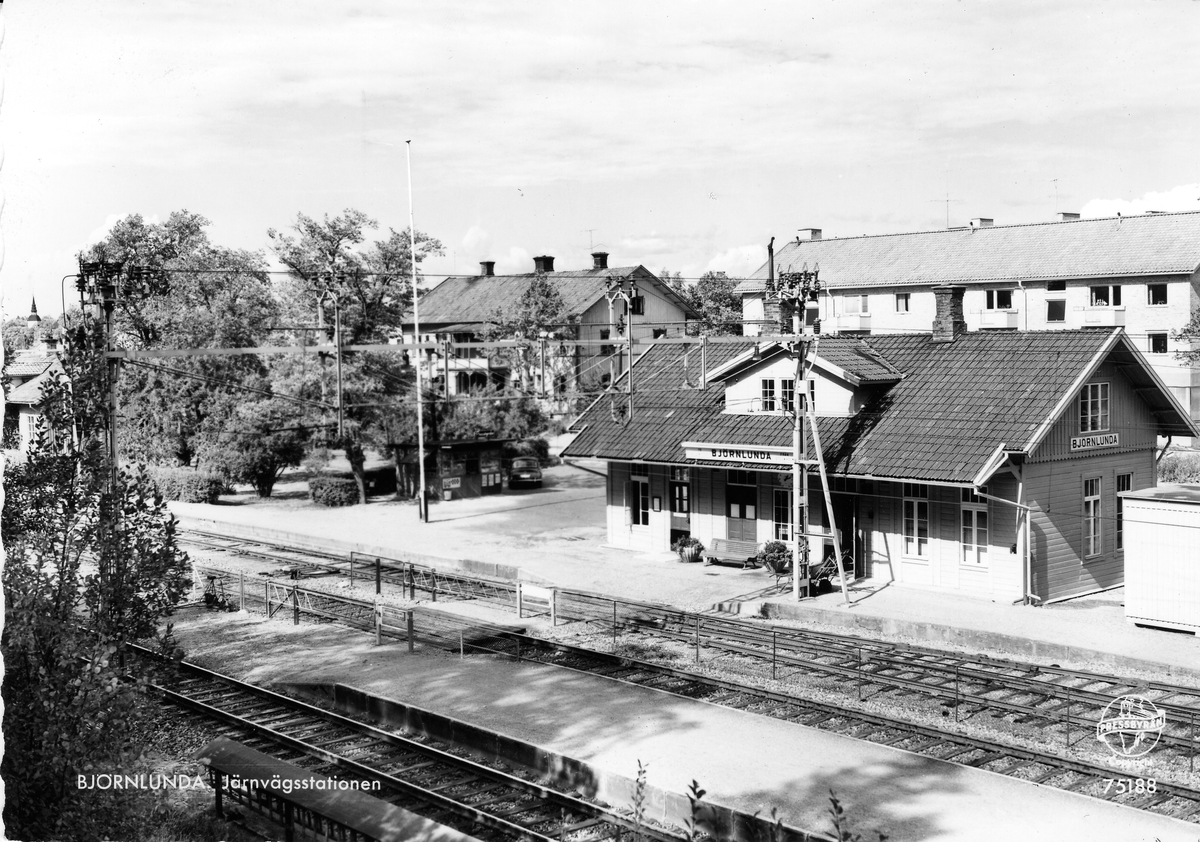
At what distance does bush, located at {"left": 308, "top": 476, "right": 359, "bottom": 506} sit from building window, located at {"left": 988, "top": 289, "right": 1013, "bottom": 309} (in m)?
30.8

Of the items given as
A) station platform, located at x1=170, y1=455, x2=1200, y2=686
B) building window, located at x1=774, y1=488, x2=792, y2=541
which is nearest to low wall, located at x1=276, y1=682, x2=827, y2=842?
station platform, located at x1=170, y1=455, x2=1200, y2=686

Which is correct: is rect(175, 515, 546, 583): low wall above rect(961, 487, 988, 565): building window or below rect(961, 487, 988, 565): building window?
below

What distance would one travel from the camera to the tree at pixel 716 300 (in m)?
77.3

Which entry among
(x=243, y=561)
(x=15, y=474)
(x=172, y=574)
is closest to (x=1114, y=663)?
(x=172, y=574)

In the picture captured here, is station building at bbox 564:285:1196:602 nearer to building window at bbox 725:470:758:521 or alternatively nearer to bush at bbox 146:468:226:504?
building window at bbox 725:470:758:521

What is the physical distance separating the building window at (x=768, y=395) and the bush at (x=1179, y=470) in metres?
19.4

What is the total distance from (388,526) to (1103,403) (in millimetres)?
22691

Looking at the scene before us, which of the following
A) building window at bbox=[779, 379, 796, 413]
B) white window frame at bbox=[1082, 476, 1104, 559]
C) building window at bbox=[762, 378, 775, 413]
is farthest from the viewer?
building window at bbox=[762, 378, 775, 413]

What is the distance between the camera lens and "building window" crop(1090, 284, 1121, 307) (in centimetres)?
5141

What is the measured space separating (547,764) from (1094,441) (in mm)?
16951

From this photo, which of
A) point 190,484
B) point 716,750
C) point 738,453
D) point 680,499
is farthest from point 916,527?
point 190,484

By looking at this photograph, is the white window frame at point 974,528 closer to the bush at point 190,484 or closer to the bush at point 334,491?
the bush at point 334,491

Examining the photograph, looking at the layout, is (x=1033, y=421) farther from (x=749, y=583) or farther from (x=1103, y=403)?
(x=749, y=583)

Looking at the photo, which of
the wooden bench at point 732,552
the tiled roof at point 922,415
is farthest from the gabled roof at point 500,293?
the wooden bench at point 732,552
